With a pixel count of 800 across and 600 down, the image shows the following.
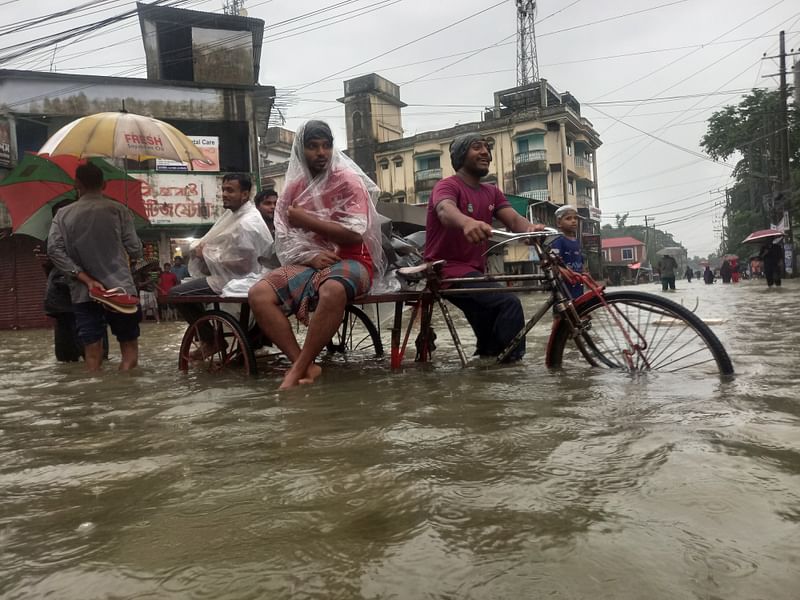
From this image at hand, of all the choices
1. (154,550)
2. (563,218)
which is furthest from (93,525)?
(563,218)

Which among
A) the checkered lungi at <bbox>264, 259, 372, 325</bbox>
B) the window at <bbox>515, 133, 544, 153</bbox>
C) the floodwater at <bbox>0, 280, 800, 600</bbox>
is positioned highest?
the window at <bbox>515, 133, 544, 153</bbox>

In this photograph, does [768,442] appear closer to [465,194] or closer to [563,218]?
A: [465,194]

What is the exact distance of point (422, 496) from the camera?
140 cm

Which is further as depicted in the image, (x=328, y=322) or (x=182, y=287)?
(x=182, y=287)

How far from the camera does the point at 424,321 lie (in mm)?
3701

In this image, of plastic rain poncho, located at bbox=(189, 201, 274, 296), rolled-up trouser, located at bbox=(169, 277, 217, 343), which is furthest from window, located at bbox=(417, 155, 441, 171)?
plastic rain poncho, located at bbox=(189, 201, 274, 296)

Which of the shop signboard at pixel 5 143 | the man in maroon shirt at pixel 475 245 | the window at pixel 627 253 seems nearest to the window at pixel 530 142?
the shop signboard at pixel 5 143

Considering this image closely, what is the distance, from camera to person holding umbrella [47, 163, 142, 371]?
14.1 feet

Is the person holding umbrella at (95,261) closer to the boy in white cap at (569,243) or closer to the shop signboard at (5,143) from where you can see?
the boy in white cap at (569,243)

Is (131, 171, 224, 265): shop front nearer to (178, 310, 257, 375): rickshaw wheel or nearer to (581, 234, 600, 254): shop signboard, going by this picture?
(178, 310, 257, 375): rickshaw wheel

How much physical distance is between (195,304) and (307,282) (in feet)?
4.45

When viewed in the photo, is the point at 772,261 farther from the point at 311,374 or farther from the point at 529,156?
the point at 529,156

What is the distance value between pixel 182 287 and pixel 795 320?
5.98m

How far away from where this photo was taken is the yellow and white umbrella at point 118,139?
5.55m
